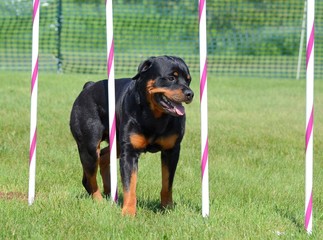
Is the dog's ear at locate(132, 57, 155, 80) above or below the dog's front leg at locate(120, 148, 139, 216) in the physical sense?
above

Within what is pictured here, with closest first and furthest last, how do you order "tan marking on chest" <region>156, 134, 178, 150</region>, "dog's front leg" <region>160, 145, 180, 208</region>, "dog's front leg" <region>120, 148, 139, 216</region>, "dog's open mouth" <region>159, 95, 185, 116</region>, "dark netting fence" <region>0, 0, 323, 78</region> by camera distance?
"dog's open mouth" <region>159, 95, 185, 116</region>, "dog's front leg" <region>120, 148, 139, 216</region>, "tan marking on chest" <region>156, 134, 178, 150</region>, "dog's front leg" <region>160, 145, 180, 208</region>, "dark netting fence" <region>0, 0, 323, 78</region>

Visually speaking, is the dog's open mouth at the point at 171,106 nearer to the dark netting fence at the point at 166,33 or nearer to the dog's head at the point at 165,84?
the dog's head at the point at 165,84

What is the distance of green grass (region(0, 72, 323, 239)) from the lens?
558 cm

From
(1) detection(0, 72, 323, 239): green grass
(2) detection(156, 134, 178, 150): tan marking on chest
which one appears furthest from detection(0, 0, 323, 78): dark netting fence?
(2) detection(156, 134, 178, 150): tan marking on chest

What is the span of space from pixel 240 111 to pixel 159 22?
532 inches

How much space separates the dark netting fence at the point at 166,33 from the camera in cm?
2427

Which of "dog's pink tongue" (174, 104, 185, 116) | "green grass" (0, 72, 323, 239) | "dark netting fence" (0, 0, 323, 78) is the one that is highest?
"dog's pink tongue" (174, 104, 185, 116)

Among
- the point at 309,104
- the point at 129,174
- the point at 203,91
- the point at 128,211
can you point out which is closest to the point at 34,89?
the point at 129,174

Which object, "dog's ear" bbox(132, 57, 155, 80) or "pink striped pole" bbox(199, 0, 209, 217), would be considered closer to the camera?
"pink striped pole" bbox(199, 0, 209, 217)

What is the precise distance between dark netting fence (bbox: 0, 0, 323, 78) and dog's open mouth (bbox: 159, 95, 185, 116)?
55.6ft

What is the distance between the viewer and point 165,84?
5.94 metres

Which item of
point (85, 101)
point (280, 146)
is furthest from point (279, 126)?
point (85, 101)

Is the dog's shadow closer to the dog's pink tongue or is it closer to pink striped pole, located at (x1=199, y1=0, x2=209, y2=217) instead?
pink striped pole, located at (x1=199, y1=0, x2=209, y2=217)

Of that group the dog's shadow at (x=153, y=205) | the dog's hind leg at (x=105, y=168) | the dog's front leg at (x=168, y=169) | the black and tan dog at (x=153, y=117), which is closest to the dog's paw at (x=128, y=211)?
the black and tan dog at (x=153, y=117)
